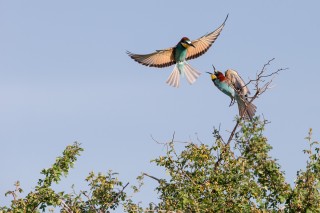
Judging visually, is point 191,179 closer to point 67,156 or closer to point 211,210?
point 211,210

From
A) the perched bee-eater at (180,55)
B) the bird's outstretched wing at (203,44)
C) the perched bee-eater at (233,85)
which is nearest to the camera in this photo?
the perched bee-eater at (233,85)

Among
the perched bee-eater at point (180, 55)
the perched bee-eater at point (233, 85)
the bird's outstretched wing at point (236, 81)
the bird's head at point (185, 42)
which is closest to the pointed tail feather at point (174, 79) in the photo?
the perched bee-eater at point (180, 55)

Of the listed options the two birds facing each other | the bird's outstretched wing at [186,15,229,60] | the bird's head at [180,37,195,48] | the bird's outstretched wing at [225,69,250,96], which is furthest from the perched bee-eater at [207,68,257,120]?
the bird's outstretched wing at [186,15,229,60]

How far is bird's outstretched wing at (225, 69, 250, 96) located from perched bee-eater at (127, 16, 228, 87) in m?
1.30

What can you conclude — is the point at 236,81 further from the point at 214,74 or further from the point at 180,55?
the point at 180,55

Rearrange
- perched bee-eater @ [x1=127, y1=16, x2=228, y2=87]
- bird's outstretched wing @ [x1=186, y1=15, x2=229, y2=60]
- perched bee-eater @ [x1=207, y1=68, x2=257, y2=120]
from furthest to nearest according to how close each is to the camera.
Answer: bird's outstretched wing @ [x1=186, y1=15, x2=229, y2=60]
perched bee-eater @ [x1=127, y1=16, x2=228, y2=87]
perched bee-eater @ [x1=207, y1=68, x2=257, y2=120]

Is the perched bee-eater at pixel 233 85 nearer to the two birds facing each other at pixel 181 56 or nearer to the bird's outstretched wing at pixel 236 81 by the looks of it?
the bird's outstretched wing at pixel 236 81

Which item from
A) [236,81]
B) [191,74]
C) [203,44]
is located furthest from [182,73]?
[236,81]

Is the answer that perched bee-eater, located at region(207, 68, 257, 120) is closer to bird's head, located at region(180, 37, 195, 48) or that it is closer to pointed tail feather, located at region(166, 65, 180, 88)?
pointed tail feather, located at region(166, 65, 180, 88)

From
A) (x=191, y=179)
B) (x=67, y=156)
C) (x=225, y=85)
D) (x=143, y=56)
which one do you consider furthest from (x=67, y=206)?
(x=143, y=56)

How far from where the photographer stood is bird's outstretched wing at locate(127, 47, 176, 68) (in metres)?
13.4

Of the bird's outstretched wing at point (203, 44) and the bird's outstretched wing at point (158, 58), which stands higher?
the bird's outstretched wing at point (203, 44)

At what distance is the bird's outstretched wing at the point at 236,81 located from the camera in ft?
37.0

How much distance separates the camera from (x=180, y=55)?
13.5 meters
